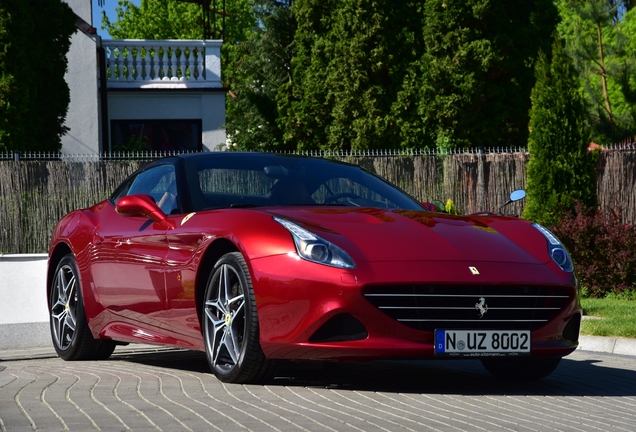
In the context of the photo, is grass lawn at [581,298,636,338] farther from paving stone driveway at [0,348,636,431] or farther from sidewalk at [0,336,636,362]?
paving stone driveway at [0,348,636,431]

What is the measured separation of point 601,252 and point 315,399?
10.9 meters

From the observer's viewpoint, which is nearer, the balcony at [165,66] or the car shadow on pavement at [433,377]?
the car shadow on pavement at [433,377]

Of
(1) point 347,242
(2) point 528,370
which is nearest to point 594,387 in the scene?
(2) point 528,370

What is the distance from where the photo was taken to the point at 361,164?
20172 mm

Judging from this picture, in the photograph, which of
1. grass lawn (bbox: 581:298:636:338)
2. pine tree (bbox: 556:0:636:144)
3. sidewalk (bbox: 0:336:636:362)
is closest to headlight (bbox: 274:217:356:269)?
sidewalk (bbox: 0:336:636:362)

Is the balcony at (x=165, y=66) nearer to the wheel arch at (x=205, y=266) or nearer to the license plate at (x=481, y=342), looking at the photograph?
the wheel arch at (x=205, y=266)

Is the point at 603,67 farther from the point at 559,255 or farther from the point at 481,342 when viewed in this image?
the point at 481,342

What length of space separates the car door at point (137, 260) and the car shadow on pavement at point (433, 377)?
549 mm

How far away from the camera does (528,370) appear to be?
23.7 feet

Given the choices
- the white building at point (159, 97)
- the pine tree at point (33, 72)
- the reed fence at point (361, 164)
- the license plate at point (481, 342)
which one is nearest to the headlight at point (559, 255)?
the license plate at point (481, 342)

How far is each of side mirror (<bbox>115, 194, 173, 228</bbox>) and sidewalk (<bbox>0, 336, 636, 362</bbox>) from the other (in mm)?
2222

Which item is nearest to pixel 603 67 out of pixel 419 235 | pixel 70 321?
pixel 70 321

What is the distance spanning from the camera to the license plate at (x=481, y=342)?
20.0 ft

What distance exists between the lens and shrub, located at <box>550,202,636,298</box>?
15875mm
